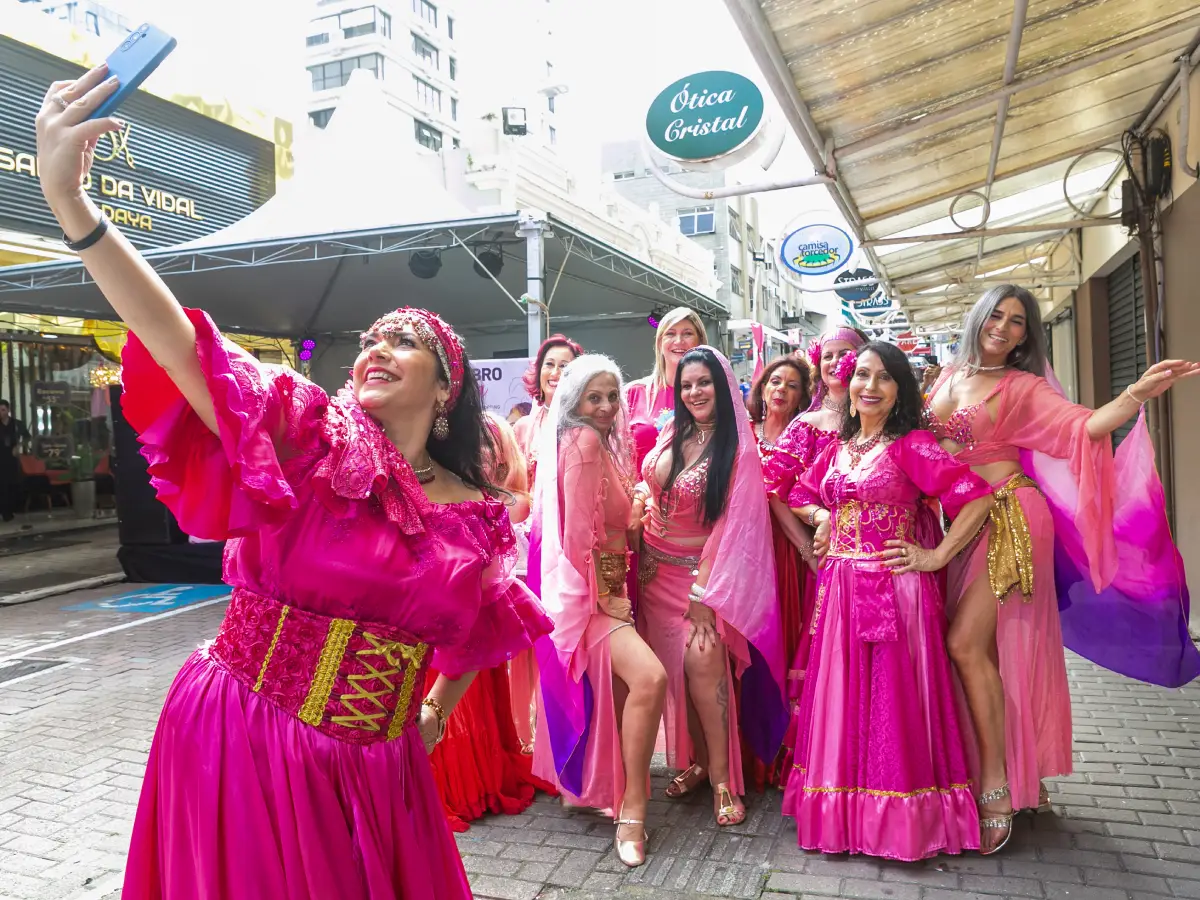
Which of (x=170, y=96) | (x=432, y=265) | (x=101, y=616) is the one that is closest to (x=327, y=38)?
(x=170, y=96)

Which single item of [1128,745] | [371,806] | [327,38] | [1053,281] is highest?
[327,38]

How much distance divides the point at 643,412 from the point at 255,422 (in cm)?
349

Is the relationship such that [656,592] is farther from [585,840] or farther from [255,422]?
[255,422]

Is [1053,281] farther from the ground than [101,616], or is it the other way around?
[1053,281]

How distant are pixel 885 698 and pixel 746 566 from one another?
2.39 feet

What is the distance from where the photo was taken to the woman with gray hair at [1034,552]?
3.44 m

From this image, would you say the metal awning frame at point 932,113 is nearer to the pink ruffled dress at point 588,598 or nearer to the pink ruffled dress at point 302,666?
the pink ruffled dress at point 588,598

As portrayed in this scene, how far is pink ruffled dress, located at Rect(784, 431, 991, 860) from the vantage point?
326 cm

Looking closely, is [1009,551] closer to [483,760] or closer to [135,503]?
[483,760]

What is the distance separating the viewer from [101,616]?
812 centimetres

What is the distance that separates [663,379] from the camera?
487cm

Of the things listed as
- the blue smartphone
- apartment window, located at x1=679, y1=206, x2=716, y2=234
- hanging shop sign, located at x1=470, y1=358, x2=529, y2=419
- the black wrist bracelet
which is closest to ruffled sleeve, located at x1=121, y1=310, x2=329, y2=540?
the black wrist bracelet

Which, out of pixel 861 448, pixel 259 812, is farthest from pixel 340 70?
pixel 259 812

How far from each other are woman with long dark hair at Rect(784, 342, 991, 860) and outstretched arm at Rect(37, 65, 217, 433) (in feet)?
8.45
